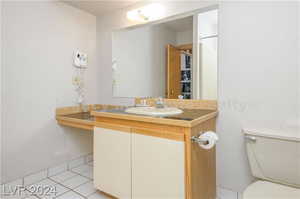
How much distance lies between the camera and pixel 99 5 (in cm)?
211

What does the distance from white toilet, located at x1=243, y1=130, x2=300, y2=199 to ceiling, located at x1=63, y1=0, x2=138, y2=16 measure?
1847mm

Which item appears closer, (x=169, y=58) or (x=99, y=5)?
(x=169, y=58)

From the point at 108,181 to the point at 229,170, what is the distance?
41.1 inches

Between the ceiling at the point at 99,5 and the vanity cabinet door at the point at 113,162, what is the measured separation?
1454 millimetres

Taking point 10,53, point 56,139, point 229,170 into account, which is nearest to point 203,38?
point 229,170

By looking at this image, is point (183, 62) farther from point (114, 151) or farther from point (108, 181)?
point (108, 181)

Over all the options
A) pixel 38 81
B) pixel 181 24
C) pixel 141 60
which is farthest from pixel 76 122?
pixel 181 24

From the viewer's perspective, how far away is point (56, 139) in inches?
80.2

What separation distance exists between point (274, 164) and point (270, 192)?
0.21m

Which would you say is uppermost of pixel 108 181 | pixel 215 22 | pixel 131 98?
pixel 215 22

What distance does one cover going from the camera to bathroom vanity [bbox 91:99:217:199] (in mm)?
1113

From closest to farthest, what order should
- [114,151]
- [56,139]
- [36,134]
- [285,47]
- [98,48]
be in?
[285,47], [114,151], [36,134], [56,139], [98,48]

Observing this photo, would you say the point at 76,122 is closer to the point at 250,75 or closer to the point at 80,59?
the point at 80,59

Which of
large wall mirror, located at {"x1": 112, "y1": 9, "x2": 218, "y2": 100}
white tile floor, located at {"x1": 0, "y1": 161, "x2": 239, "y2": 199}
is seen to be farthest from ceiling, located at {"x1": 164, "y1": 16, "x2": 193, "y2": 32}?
white tile floor, located at {"x1": 0, "y1": 161, "x2": 239, "y2": 199}
